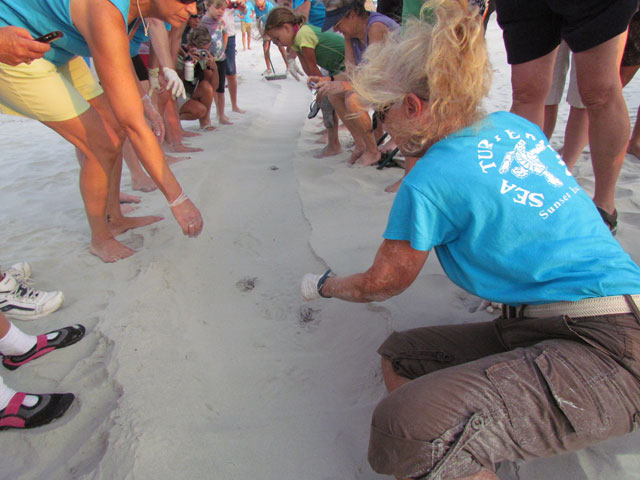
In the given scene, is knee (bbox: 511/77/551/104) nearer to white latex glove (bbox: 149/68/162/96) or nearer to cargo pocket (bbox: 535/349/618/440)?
cargo pocket (bbox: 535/349/618/440)

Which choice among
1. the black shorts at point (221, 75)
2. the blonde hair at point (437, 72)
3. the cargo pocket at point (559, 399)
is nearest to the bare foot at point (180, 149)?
the black shorts at point (221, 75)

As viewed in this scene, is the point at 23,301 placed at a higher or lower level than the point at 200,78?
lower

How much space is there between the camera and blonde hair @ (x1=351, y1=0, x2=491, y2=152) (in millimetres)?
937

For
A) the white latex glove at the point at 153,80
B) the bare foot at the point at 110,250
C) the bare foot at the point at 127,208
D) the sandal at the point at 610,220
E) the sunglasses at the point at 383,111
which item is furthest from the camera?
the white latex glove at the point at 153,80

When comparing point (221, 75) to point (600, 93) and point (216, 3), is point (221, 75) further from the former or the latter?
point (600, 93)

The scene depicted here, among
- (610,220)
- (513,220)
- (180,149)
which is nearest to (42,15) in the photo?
(513,220)

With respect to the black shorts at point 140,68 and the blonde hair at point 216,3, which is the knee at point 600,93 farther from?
the blonde hair at point 216,3

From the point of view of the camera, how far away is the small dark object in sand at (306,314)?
1786mm

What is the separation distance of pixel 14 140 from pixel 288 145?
3457 mm

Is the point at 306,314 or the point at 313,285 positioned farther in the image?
the point at 306,314

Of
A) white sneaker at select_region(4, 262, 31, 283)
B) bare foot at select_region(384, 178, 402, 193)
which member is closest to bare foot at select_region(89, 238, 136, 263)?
white sneaker at select_region(4, 262, 31, 283)

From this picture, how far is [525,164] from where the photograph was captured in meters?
0.98

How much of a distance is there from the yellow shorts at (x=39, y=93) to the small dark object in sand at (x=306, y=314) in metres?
1.47

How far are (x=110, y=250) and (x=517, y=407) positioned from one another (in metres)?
2.15
